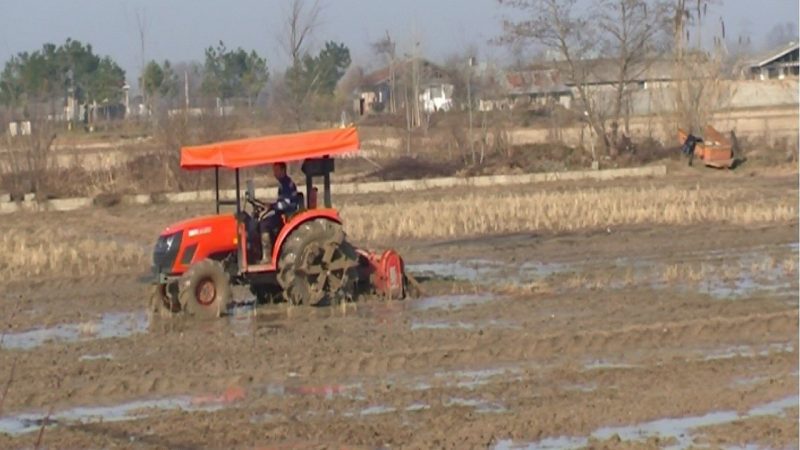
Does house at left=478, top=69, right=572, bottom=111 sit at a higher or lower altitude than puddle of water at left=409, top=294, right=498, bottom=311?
higher

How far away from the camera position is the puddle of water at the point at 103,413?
9.80m

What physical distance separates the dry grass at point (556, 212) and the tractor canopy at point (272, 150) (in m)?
7.59

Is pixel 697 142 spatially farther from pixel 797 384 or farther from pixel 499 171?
pixel 797 384

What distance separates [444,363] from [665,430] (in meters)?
2.96

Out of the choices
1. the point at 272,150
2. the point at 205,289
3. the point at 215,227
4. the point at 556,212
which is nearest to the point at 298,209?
the point at 272,150

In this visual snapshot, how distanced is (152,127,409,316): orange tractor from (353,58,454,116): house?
34.7 meters

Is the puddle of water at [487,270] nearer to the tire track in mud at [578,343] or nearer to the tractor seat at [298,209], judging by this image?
the tractor seat at [298,209]

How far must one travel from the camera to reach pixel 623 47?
42.6 metres

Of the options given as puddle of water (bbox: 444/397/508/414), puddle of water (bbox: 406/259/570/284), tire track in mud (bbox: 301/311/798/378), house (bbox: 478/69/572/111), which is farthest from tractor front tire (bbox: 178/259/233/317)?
house (bbox: 478/69/572/111)

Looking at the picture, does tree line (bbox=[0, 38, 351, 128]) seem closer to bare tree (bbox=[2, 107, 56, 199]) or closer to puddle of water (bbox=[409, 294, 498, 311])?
bare tree (bbox=[2, 107, 56, 199])

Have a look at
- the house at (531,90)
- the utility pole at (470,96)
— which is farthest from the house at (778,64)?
the utility pole at (470,96)

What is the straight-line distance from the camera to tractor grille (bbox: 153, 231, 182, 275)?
1540 centimetres

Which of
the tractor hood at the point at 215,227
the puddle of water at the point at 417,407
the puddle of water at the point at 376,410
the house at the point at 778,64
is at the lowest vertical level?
the puddle of water at the point at 376,410

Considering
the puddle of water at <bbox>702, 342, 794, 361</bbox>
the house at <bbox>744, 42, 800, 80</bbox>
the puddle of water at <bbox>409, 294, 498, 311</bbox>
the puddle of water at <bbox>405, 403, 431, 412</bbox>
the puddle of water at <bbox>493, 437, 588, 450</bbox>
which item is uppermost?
the house at <bbox>744, 42, 800, 80</bbox>
